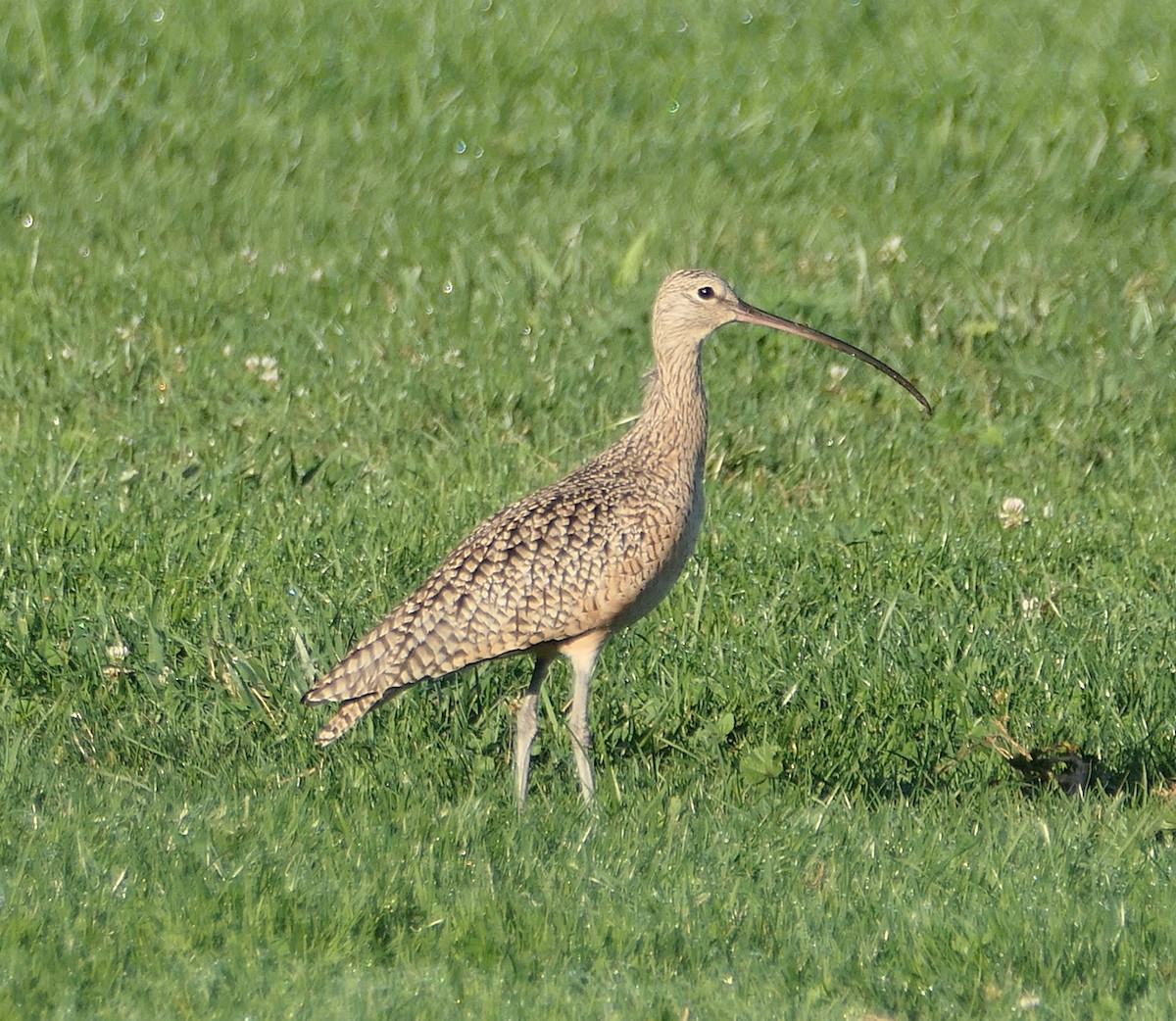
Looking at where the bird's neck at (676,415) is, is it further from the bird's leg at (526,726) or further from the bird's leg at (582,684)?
the bird's leg at (526,726)

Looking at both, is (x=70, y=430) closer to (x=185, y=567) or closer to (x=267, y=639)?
(x=185, y=567)

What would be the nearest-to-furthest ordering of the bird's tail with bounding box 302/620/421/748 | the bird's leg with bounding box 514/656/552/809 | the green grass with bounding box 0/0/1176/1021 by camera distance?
the green grass with bounding box 0/0/1176/1021 → the bird's tail with bounding box 302/620/421/748 → the bird's leg with bounding box 514/656/552/809

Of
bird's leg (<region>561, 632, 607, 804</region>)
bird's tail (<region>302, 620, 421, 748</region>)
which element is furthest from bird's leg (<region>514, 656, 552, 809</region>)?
bird's tail (<region>302, 620, 421, 748</region>)

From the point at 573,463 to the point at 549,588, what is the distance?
10.1ft

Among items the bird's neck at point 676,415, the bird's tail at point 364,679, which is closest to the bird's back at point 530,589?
the bird's tail at point 364,679

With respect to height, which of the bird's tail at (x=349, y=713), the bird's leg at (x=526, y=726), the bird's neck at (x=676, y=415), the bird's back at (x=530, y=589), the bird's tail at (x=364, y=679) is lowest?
the bird's leg at (x=526, y=726)

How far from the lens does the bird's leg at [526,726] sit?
6.28 meters

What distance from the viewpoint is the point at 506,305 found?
10297 millimetres

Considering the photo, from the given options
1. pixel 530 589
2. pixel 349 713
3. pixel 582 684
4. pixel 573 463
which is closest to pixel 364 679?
pixel 349 713

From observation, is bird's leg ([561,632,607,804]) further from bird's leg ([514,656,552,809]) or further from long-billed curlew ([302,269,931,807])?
bird's leg ([514,656,552,809])

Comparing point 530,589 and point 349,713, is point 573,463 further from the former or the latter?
point 349,713

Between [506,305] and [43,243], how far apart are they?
2.53 metres

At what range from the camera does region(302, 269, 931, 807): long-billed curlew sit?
6.15 m

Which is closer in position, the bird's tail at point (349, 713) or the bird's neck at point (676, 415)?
the bird's tail at point (349, 713)
